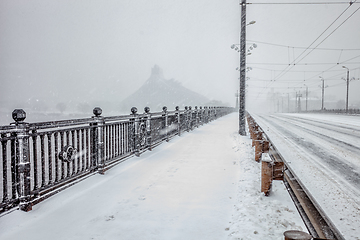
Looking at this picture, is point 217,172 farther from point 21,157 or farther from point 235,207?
point 21,157

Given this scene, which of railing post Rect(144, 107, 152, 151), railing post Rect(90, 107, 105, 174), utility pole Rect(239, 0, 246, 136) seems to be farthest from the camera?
utility pole Rect(239, 0, 246, 136)

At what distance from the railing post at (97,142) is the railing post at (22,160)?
1.75 m

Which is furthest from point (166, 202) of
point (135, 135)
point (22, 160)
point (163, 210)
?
point (135, 135)

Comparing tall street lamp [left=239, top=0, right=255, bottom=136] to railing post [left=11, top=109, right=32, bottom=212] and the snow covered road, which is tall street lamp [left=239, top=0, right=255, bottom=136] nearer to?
the snow covered road

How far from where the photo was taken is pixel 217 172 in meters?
5.64

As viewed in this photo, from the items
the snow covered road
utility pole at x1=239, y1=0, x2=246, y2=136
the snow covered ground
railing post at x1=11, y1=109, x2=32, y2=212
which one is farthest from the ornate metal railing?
utility pole at x1=239, y1=0, x2=246, y2=136

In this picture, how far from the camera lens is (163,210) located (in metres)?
3.62

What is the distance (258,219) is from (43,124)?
355 centimetres

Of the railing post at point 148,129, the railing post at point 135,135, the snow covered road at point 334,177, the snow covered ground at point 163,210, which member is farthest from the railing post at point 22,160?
the railing post at point 148,129

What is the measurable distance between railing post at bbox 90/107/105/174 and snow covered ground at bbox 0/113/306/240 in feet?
1.02

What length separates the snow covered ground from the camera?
299cm

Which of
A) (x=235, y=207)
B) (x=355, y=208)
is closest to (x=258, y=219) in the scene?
(x=235, y=207)

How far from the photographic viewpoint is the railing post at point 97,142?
17.5 ft

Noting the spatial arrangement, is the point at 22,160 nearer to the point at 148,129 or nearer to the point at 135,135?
the point at 135,135
